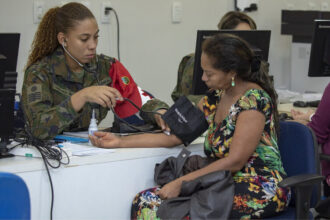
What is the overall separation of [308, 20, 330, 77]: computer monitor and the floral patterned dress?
1.10m

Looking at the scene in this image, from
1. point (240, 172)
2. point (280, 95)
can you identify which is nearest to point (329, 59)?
point (280, 95)

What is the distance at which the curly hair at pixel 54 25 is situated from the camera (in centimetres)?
233

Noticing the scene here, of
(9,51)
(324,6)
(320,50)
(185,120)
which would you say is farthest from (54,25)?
(324,6)

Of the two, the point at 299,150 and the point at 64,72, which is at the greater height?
the point at 64,72

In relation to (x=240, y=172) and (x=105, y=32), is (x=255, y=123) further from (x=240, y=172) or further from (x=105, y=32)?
(x=105, y=32)

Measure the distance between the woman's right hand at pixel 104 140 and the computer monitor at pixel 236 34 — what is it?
23.3 inches

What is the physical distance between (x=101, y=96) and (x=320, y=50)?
150cm

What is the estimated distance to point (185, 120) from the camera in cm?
221

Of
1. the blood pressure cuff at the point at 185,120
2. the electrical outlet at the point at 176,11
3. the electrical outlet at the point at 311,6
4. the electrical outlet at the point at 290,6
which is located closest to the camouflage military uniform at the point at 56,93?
the blood pressure cuff at the point at 185,120

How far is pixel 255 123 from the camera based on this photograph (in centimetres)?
200

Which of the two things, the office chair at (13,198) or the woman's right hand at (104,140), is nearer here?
the office chair at (13,198)

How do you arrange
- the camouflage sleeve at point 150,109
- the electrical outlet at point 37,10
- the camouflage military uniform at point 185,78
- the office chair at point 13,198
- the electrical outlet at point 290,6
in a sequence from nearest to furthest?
the office chair at point 13,198 < the camouflage sleeve at point 150,109 < the camouflage military uniform at point 185,78 < the electrical outlet at point 37,10 < the electrical outlet at point 290,6

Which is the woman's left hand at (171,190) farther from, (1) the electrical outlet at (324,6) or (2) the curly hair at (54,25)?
(1) the electrical outlet at (324,6)

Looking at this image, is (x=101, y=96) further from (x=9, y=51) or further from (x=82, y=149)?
(x=9, y=51)
